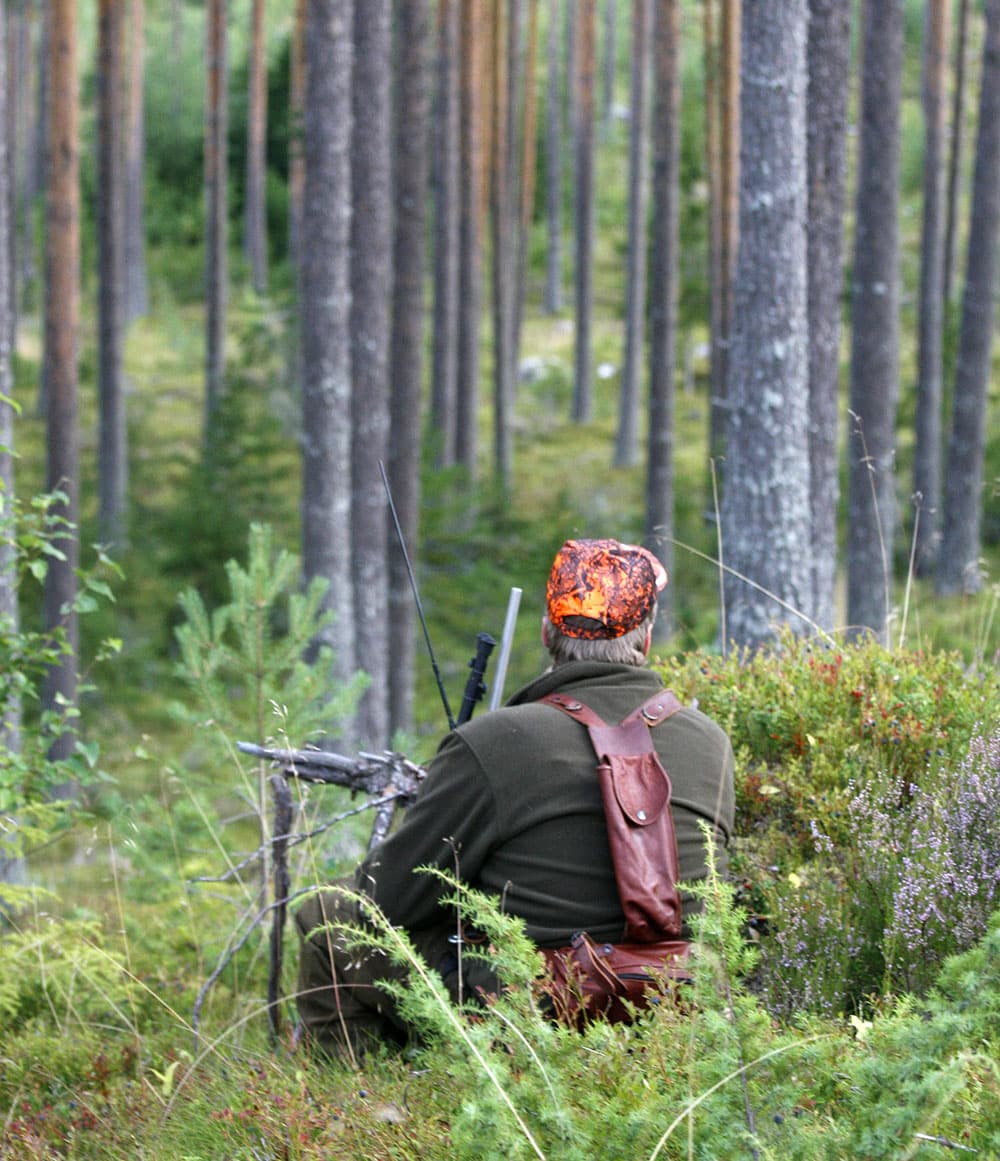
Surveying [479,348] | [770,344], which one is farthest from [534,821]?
[479,348]

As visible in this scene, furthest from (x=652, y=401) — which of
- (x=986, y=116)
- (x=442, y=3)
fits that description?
Answer: (x=442, y=3)

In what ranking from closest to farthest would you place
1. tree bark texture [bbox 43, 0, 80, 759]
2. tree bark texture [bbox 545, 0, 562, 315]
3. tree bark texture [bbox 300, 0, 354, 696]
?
tree bark texture [bbox 300, 0, 354, 696], tree bark texture [bbox 43, 0, 80, 759], tree bark texture [bbox 545, 0, 562, 315]

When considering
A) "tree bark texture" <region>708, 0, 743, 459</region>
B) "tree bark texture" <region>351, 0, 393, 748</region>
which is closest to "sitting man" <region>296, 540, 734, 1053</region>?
"tree bark texture" <region>351, 0, 393, 748</region>

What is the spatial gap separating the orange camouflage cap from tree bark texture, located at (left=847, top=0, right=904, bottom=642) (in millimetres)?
10479

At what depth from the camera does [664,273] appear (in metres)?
20.0

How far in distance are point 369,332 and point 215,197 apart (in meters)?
13.3

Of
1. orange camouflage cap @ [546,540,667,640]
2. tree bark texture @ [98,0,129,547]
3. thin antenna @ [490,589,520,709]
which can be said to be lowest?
thin antenna @ [490,589,520,709]

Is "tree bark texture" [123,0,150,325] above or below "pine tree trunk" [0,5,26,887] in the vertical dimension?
above

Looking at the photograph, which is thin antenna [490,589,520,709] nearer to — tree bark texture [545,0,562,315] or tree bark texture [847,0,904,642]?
tree bark texture [847,0,904,642]

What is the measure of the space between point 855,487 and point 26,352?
2354 cm

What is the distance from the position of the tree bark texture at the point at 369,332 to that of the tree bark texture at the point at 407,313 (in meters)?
1.32

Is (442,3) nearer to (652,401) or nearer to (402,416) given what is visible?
(652,401)

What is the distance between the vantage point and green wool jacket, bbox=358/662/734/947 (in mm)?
3084

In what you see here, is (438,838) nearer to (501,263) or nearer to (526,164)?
(501,263)
